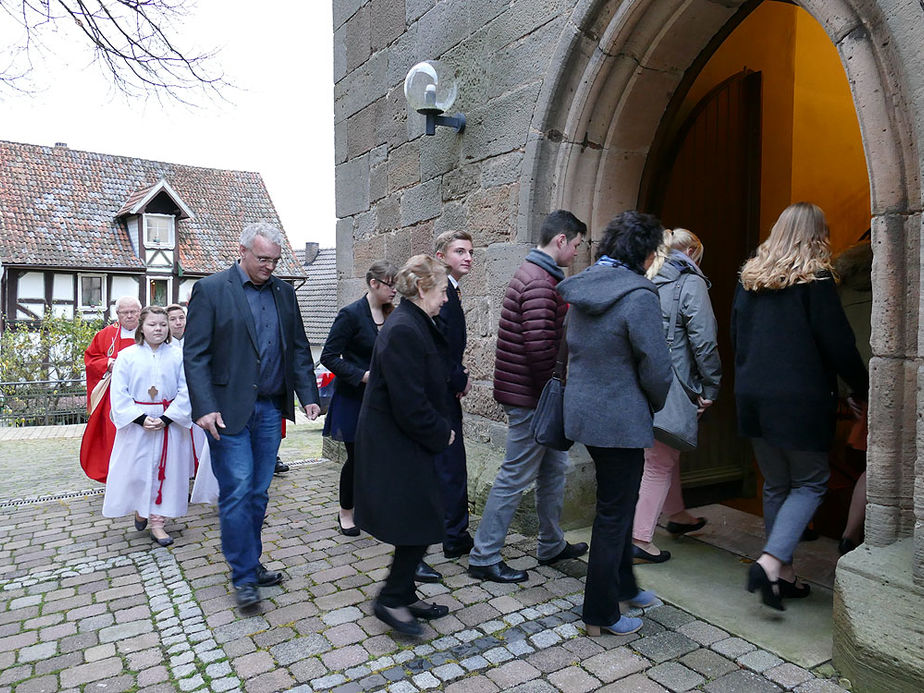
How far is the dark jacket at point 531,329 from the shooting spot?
3.48 metres

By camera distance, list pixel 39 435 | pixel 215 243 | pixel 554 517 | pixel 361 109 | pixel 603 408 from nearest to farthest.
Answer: pixel 603 408 < pixel 554 517 < pixel 361 109 < pixel 39 435 < pixel 215 243

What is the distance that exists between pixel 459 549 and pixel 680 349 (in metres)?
1.58

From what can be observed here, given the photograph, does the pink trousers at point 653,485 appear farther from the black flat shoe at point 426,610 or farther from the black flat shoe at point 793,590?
the black flat shoe at point 426,610

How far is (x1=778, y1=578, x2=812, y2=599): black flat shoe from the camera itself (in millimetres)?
3254

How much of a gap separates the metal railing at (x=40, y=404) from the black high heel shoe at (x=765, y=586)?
41.9 ft

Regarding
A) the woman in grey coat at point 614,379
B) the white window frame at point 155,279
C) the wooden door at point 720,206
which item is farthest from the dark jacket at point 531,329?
the white window frame at point 155,279

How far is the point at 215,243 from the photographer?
25.9 meters

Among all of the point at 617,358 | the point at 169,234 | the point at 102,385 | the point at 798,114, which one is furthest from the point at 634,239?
the point at 169,234

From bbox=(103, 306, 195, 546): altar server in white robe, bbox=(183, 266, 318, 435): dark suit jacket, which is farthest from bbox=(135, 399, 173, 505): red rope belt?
bbox=(183, 266, 318, 435): dark suit jacket

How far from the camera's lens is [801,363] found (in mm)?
3051

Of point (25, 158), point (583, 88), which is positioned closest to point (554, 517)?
point (583, 88)

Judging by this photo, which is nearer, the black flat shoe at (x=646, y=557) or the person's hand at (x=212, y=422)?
the person's hand at (x=212, y=422)

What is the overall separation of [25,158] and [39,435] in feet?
57.9

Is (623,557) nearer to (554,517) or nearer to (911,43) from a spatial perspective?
(554,517)
